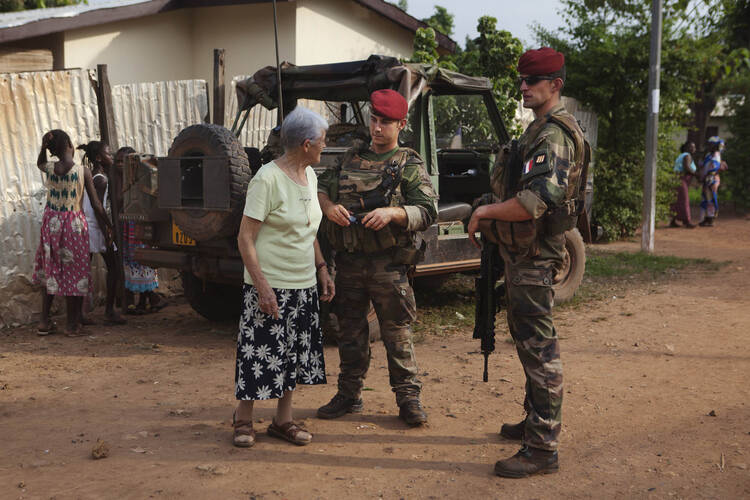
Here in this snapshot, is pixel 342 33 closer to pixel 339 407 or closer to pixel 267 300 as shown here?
pixel 339 407

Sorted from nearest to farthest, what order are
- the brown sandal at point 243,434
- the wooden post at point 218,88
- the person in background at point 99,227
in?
the brown sandal at point 243,434, the person in background at point 99,227, the wooden post at point 218,88

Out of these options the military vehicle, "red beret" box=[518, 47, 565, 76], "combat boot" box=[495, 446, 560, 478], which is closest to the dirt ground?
"combat boot" box=[495, 446, 560, 478]

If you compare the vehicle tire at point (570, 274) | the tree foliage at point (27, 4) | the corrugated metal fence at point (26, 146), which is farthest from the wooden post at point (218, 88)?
the tree foliage at point (27, 4)

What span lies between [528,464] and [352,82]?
349cm

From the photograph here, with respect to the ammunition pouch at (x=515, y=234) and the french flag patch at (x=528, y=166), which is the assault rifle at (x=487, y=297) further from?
the french flag patch at (x=528, y=166)

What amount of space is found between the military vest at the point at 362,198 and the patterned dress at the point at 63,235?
3.01 metres

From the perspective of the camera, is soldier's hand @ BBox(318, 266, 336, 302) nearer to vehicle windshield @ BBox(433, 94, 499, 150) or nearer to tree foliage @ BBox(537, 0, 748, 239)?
vehicle windshield @ BBox(433, 94, 499, 150)

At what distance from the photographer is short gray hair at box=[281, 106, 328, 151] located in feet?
11.7

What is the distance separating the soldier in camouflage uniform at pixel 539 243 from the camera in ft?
11.1

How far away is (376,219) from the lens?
3.71m

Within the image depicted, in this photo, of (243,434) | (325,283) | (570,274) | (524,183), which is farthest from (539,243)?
(570,274)

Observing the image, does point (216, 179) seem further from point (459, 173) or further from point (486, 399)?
point (459, 173)

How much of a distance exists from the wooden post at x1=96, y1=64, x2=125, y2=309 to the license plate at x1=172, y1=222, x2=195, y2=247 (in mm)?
1254

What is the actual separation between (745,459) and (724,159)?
15.4m
